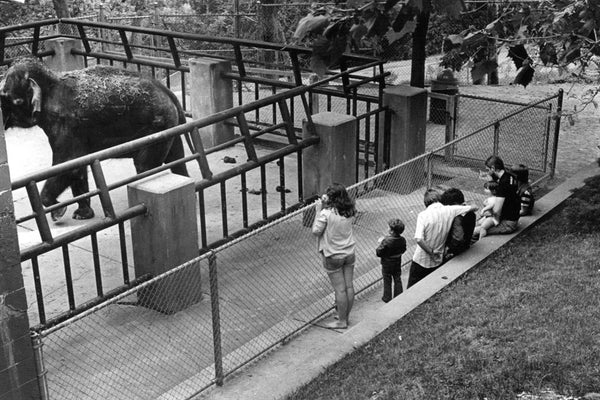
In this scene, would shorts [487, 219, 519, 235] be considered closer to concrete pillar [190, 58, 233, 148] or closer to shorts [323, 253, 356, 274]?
shorts [323, 253, 356, 274]

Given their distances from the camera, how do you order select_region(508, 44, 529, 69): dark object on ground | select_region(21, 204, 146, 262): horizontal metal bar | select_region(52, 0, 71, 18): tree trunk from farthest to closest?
select_region(52, 0, 71, 18): tree trunk
select_region(508, 44, 529, 69): dark object on ground
select_region(21, 204, 146, 262): horizontal metal bar

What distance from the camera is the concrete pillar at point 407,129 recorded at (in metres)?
10.2

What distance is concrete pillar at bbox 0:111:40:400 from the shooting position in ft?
15.6

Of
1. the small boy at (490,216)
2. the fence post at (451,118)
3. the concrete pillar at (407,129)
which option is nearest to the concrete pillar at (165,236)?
the small boy at (490,216)

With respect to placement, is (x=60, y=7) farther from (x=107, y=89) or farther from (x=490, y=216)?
(x=490, y=216)

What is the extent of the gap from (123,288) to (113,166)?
4.80 meters

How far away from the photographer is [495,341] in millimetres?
6035

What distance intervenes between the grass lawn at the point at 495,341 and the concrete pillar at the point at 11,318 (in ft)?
6.00

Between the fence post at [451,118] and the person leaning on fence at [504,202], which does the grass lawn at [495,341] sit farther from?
the fence post at [451,118]

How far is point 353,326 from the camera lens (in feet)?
22.6

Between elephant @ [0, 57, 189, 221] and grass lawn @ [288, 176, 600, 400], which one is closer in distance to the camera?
grass lawn @ [288, 176, 600, 400]

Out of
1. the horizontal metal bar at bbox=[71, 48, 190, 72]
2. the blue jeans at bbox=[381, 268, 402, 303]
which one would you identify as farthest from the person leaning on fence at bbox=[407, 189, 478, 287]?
the horizontal metal bar at bbox=[71, 48, 190, 72]

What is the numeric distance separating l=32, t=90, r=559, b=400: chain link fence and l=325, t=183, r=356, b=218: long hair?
1.12 feet

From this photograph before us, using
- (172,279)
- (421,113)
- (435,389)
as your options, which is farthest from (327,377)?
(421,113)
